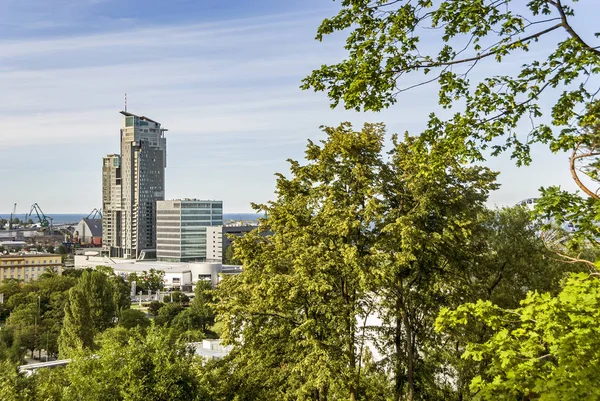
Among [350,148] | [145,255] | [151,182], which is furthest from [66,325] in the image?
[151,182]

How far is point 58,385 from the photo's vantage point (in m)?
12.3

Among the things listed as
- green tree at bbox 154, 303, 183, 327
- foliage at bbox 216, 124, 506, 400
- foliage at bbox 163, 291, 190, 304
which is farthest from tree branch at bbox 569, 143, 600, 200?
foliage at bbox 163, 291, 190, 304

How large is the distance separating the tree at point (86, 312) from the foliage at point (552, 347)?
1177 inches

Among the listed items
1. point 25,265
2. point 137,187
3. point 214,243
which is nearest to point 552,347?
point 25,265

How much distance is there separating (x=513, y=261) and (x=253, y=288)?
255 inches

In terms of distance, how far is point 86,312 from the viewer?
35031mm

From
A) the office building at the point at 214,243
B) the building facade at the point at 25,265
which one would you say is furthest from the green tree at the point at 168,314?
the office building at the point at 214,243

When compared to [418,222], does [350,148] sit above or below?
above

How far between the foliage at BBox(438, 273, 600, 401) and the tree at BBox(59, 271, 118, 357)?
1177 inches

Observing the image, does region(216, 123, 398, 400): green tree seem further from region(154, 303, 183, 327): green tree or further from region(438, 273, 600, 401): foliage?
region(154, 303, 183, 327): green tree

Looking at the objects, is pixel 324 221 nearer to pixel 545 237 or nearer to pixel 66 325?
pixel 545 237

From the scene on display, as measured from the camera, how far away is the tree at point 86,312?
33312mm

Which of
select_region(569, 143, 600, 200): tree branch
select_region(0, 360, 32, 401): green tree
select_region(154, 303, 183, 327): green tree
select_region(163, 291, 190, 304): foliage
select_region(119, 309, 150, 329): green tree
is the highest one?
select_region(569, 143, 600, 200): tree branch

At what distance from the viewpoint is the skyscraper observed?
514ft
